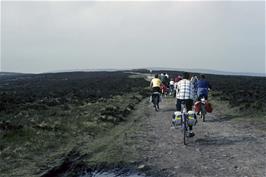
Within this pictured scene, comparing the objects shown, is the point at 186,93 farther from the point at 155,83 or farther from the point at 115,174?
the point at 155,83

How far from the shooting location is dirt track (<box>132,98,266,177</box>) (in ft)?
33.4

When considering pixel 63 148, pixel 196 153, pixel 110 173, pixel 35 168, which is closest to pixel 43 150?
pixel 63 148

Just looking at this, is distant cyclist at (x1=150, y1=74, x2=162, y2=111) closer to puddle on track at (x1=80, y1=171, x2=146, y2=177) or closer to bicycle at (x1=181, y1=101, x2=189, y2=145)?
bicycle at (x1=181, y1=101, x2=189, y2=145)

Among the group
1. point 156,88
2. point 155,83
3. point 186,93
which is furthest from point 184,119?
point 156,88

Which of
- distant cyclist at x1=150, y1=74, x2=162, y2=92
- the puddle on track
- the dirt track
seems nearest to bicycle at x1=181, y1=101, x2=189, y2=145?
the dirt track

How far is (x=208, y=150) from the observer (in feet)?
41.5

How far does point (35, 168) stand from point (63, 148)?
115 inches

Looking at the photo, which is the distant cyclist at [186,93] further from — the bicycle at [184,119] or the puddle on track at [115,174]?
the puddle on track at [115,174]

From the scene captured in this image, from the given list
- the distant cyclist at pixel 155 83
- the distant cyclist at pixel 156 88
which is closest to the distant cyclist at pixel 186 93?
the distant cyclist at pixel 156 88

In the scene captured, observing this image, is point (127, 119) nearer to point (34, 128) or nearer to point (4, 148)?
point (34, 128)

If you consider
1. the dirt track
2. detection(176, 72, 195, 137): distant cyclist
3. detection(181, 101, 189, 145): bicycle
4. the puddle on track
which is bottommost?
the puddle on track

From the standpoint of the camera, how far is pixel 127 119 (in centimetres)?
2278

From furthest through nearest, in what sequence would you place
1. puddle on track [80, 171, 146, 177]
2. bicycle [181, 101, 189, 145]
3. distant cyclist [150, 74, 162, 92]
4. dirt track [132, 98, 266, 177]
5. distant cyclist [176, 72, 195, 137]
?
distant cyclist [150, 74, 162, 92] < distant cyclist [176, 72, 195, 137] < bicycle [181, 101, 189, 145] < puddle on track [80, 171, 146, 177] < dirt track [132, 98, 266, 177]

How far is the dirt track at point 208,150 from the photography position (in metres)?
10.2
